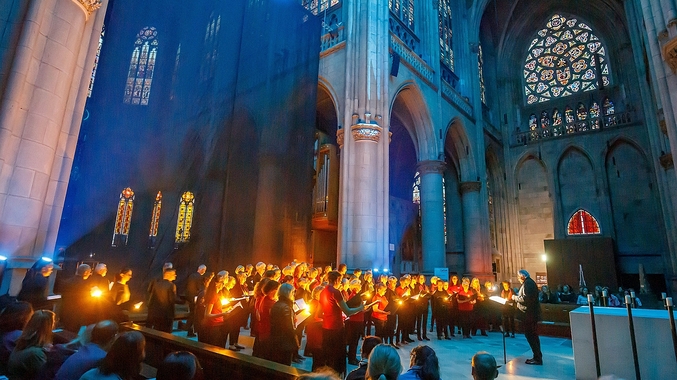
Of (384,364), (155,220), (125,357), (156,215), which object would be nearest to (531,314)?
(384,364)

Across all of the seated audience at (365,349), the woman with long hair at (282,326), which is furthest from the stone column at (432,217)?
the seated audience at (365,349)

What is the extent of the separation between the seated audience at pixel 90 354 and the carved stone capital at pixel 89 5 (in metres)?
5.35

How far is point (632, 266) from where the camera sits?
15391 mm

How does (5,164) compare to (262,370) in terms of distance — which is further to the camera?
(5,164)

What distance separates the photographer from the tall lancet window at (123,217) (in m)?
14.3

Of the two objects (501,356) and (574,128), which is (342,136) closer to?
(501,356)

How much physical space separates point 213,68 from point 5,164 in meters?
6.49

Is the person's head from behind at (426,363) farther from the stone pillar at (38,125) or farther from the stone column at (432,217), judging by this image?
the stone column at (432,217)

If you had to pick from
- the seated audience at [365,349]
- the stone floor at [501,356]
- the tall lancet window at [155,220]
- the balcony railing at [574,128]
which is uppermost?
the balcony railing at [574,128]

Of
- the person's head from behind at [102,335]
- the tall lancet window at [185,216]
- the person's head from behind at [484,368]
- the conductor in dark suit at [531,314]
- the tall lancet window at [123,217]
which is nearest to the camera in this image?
the person's head from behind at [484,368]

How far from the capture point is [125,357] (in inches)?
65.7

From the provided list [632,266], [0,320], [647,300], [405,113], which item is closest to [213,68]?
[405,113]

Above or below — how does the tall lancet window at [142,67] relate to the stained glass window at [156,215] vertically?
above

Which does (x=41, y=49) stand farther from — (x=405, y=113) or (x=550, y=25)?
(x=550, y=25)
